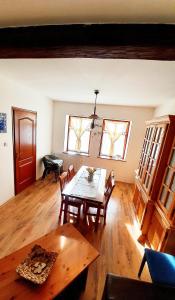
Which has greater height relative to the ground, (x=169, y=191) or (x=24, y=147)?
(x=24, y=147)

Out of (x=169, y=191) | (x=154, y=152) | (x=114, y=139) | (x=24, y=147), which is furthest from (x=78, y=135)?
(x=169, y=191)

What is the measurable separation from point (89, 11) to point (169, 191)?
2152 mm

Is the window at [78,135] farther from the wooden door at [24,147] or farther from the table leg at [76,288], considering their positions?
the table leg at [76,288]

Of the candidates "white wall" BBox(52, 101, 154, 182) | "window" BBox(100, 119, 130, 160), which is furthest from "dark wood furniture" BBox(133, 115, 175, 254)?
"window" BBox(100, 119, 130, 160)

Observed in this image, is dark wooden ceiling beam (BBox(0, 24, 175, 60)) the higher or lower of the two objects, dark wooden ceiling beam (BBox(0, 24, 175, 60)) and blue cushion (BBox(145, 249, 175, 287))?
the higher

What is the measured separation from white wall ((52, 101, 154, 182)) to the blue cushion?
10.4 feet

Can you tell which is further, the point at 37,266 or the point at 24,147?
the point at 24,147

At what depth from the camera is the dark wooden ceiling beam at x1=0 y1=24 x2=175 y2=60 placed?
0.91m

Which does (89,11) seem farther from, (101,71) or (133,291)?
(133,291)

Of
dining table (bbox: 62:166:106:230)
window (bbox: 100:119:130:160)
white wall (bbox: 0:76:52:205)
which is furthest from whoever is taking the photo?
window (bbox: 100:119:130:160)

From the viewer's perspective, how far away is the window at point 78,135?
4.95 meters

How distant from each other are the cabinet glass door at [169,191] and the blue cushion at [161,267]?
47cm

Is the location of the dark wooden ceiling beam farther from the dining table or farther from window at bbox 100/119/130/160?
window at bbox 100/119/130/160

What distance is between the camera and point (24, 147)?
3459 millimetres
